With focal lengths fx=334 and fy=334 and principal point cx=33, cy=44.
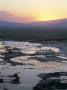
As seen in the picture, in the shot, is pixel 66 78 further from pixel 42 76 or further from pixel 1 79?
pixel 1 79

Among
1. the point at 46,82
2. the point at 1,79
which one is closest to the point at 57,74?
the point at 46,82

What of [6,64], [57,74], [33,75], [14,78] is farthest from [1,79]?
[6,64]

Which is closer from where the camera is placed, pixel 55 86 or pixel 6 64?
pixel 55 86

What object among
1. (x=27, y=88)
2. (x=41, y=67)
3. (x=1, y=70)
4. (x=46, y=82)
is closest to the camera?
(x=27, y=88)

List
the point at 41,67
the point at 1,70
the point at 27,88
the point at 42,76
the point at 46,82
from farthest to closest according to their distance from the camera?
the point at 41,67 < the point at 1,70 < the point at 42,76 < the point at 46,82 < the point at 27,88

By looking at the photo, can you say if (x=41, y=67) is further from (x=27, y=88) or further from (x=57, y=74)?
(x=27, y=88)

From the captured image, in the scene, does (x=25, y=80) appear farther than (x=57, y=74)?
No

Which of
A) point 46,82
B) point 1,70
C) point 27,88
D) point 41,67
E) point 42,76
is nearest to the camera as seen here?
point 27,88

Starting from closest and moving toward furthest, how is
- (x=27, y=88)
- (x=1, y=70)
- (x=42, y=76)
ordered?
(x=27, y=88) < (x=42, y=76) < (x=1, y=70)
